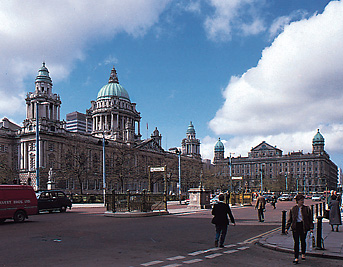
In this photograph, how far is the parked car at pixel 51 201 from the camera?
3103 centimetres

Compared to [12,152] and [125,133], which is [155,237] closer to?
[12,152]

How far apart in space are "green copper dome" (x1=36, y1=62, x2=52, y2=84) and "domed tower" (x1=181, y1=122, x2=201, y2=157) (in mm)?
75930

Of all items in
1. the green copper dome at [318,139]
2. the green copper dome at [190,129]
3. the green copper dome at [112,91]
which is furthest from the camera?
the green copper dome at [318,139]

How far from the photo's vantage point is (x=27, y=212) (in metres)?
22.4

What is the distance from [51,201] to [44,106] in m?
63.7

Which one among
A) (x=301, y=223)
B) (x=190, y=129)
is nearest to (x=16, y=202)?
(x=301, y=223)

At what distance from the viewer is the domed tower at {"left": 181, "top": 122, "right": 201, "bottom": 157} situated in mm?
160000

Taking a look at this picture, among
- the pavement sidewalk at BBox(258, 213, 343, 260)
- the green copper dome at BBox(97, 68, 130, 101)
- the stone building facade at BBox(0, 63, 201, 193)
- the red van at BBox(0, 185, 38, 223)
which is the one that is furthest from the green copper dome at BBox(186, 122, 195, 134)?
the pavement sidewalk at BBox(258, 213, 343, 260)

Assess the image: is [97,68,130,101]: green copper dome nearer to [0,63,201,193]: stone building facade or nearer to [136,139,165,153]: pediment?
[136,139,165,153]: pediment

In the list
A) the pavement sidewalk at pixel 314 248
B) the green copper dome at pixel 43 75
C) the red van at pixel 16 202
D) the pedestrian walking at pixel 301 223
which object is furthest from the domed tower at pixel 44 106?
the pedestrian walking at pixel 301 223

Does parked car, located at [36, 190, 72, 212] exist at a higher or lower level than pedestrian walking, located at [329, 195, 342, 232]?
lower

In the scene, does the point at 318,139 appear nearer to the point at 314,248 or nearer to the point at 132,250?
the point at 314,248

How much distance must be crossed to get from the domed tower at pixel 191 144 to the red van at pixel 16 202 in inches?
5352

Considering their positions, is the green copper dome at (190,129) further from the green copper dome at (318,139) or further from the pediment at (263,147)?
the green copper dome at (318,139)
